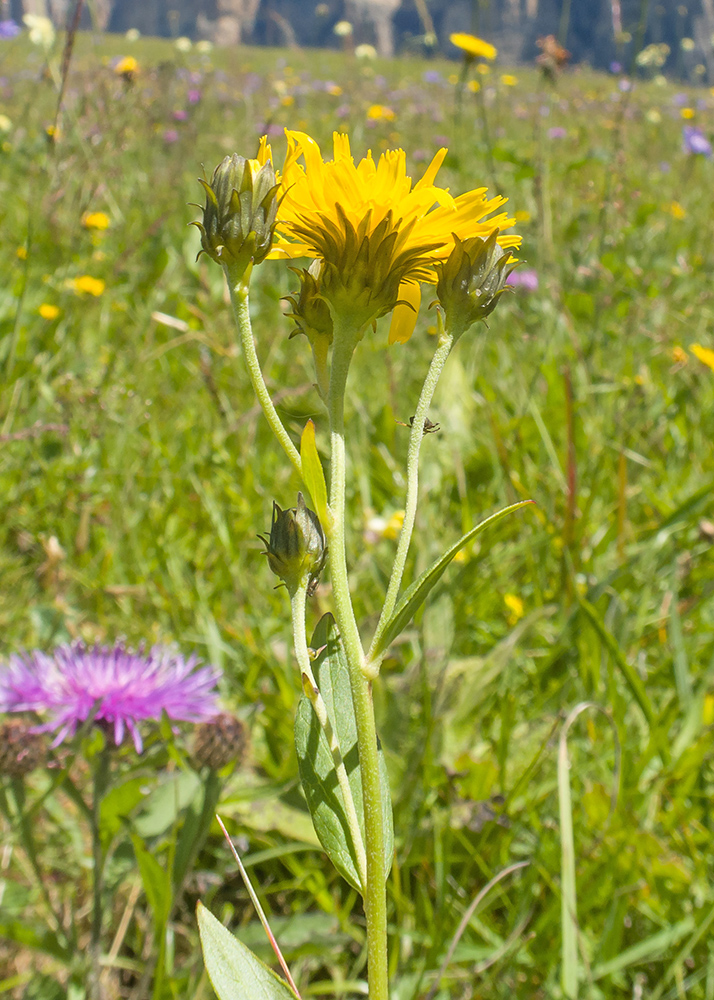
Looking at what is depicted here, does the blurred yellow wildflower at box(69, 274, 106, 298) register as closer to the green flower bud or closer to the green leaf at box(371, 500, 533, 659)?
the green flower bud

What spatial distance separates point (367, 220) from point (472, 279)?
3.3 inches

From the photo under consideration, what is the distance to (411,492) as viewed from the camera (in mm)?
501

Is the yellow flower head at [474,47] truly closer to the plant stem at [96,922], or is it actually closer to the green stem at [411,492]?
the green stem at [411,492]

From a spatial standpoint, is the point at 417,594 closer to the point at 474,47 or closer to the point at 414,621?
the point at 414,621

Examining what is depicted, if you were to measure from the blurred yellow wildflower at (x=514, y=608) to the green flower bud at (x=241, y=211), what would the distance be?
1.00 meters

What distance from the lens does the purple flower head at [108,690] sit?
0.89m

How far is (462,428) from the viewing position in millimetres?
1741

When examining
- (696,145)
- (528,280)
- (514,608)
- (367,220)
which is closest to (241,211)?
(367,220)

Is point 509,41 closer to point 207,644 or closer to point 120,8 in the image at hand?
point 120,8

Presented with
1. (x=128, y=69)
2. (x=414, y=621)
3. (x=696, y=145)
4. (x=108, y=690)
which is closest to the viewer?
(x=108, y=690)

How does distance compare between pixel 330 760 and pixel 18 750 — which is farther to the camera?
pixel 18 750

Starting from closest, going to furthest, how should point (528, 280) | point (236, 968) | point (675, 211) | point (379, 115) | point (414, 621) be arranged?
point (236, 968) → point (414, 621) → point (528, 280) → point (675, 211) → point (379, 115)

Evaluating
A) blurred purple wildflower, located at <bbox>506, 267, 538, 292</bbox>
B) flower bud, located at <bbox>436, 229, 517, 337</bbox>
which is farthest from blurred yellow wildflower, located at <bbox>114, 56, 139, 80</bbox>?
flower bud, located at <bbox>436, 229, 517, 337</bbox>

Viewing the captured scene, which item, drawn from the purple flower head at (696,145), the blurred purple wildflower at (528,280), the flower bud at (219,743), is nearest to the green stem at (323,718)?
the flower bud at (219,743)
